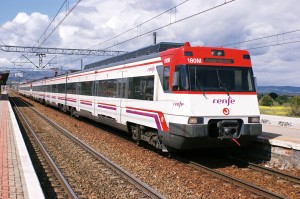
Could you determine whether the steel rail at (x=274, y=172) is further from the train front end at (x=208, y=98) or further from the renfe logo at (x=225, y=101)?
the renfe logo at (x=225, y=101)

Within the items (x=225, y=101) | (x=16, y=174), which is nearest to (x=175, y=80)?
(x=225, y=101)

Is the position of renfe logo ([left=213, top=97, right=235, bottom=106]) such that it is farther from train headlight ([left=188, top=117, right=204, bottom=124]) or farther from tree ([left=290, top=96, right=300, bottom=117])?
tree ([left=290, top=96, right=300, bottom=117])

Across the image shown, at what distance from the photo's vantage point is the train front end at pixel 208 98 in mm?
9602

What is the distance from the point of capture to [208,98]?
32.2 ft

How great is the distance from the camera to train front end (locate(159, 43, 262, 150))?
9.60 meters

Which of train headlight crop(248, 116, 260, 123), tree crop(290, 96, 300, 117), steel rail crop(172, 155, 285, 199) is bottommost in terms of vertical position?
steel rail crop(172, 155, 285, 199)

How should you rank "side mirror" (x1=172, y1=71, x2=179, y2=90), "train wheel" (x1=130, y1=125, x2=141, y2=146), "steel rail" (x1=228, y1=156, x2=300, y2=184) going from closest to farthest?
"steel rail" (x1=228, y1=156, x2=300, y2=184)
"side mirror" (x1=172, y1=71, x2=179, y2=90)
"train wheel" (x1=130, y1=125, x2=141, y2=146)

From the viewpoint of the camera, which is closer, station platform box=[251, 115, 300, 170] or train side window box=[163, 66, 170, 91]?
station platform box=[251, 115, 300, 170]

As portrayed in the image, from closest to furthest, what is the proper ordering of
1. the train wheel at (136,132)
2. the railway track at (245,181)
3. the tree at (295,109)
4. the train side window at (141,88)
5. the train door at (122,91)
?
A: the railway track at (245,181) < the train side window at (141,88) < the train wheel at (136,132) < the train door at (122,91) < the tree at (295,109)

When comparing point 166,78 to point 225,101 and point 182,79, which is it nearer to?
point 182,79

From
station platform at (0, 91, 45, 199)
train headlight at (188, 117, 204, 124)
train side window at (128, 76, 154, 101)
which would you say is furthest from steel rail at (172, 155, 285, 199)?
station platform at (0, 91, 45, 199)

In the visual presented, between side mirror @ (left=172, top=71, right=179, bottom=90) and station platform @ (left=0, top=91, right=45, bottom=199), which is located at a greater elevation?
side mirror @ (left=172, top=71, right=179, bottom=90)

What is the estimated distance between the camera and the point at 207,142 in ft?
32.2

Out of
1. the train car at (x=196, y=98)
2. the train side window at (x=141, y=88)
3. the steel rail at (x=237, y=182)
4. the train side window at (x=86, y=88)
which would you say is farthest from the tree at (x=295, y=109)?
the steel rail at (x=237, y=182)
